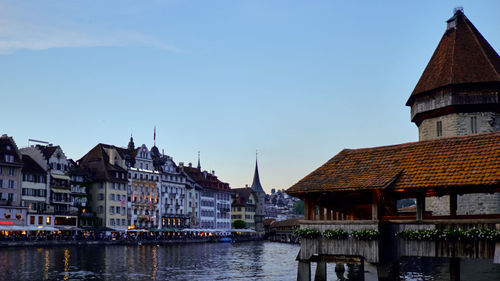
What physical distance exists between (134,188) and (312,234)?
3810 inches

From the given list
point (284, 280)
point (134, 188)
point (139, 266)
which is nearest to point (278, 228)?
point (134, 188)

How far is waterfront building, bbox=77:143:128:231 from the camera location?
363 ft

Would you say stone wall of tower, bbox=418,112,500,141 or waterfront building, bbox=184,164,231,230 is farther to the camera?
waterfront building, bbox=184,164,231,230

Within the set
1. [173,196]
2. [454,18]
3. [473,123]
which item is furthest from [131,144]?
Answer: [473,123]

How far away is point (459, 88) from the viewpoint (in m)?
49.4

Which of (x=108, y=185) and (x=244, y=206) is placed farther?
(x=244, y=206)

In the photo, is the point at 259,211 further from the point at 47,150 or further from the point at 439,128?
the point at 439,128

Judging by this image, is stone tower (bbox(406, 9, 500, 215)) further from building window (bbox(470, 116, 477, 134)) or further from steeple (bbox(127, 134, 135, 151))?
steeple (bbox(127, 134, 135, 151))

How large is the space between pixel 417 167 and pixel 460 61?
1123 inches

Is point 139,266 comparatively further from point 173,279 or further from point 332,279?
point 332,279

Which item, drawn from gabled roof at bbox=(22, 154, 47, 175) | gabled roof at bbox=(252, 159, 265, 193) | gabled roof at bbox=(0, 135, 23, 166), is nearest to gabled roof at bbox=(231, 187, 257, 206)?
gabled roof at bbox=(252, 159, 265, 193)

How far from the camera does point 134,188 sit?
4751 inches

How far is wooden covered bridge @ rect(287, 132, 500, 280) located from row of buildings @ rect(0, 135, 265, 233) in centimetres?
6759

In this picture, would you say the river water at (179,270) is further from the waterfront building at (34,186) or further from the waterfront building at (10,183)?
the waterfront building at (34,186)
